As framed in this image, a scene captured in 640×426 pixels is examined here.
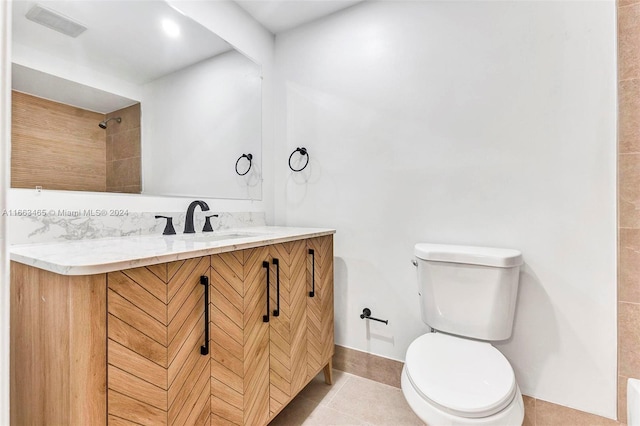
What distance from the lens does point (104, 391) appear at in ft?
2.25

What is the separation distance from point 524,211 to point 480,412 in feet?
3.06

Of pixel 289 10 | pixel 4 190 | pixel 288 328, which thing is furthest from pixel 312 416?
pixel 289 10

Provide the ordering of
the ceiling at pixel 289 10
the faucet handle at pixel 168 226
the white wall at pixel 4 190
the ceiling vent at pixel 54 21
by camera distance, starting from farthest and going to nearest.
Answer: the ceiling at pixel 289 10 < the faucet handle at pixel 168 226 < the ceiling vent at pixel 54 21 < the white wall at pixel 4 190

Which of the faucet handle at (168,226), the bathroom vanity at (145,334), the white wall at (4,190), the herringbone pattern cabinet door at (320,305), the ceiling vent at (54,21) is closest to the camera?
the white wall at (4,190)

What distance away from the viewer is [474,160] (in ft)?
4.91

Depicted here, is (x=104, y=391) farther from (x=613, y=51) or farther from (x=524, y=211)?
(x=613, y=51)

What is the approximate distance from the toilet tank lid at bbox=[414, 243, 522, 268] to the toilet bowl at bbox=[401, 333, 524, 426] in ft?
1.18

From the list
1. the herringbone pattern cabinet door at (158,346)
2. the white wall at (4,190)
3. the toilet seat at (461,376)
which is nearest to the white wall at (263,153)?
the herringbone pattern cabinet door at (158,346)

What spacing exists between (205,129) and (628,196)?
2.08 metres

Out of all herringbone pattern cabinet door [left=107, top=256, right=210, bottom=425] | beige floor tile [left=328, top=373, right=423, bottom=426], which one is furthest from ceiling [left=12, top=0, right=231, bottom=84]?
beige floor tile [left=328, top=373, right=423, bottom=426]

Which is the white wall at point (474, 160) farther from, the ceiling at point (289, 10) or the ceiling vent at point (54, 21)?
the ceiling vent at point (54, 21)

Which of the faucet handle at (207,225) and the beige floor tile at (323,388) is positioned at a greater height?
the faucet handle at (207,225)

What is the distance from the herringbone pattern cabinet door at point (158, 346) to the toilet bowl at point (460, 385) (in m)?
0.74

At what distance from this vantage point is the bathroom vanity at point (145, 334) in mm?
665
